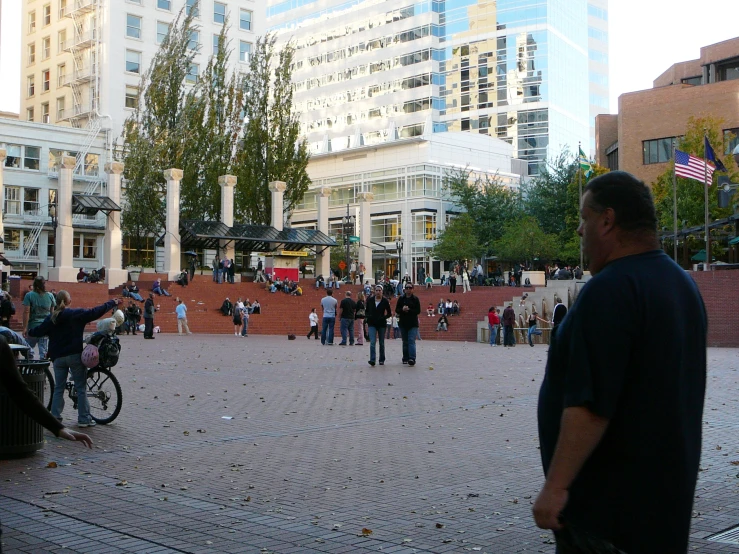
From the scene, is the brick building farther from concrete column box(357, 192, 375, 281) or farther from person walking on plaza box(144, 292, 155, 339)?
person walking on plaza box(144, 292, 155, 339)

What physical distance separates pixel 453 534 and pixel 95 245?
6208 cm

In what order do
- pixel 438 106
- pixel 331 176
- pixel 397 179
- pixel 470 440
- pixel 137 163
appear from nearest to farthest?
pixel 470 440, pixel 137 163, pixel 397 179, pixel 331 176, pixel 438 106

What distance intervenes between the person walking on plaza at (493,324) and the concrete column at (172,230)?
22.9m

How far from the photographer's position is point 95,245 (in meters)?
64.3

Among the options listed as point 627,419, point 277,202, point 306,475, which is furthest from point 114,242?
point 627,419

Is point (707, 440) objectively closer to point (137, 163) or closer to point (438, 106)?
point (137, 163)

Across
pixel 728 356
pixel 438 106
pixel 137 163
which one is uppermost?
pixel 438 106

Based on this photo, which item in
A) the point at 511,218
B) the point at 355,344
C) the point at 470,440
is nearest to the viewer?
the point at 470,440

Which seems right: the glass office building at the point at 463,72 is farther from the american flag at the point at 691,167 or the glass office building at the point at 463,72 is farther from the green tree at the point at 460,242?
the american flag at the point at 691,167

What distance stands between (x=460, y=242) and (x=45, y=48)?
3880 centimetres

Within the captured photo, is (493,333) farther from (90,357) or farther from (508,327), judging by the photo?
(90,357)

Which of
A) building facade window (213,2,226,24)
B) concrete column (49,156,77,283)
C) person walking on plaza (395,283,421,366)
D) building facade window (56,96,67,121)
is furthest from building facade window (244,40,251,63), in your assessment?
person walking on plaza (395,283,421,366)

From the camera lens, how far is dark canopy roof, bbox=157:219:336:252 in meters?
51.6

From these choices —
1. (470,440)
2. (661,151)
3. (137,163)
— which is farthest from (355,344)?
(661,151)
